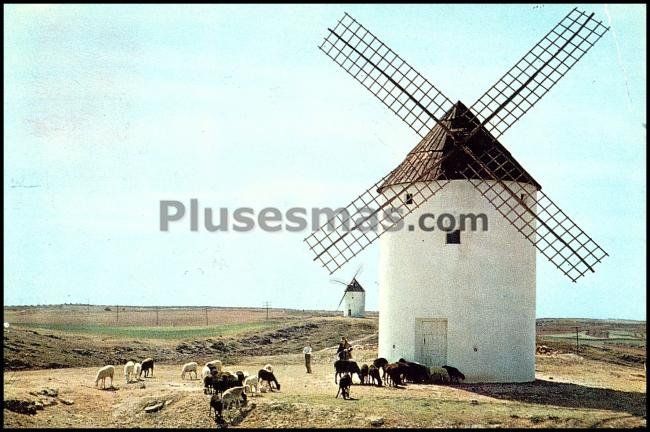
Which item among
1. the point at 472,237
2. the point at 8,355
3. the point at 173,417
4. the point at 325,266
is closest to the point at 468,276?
the point at 472,237

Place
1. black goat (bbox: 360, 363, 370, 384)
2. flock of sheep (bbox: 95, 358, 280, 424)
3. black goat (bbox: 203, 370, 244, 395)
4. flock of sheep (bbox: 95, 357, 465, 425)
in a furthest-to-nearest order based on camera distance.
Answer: black goat (bbox: 360, 363, 370, 384) → black goat (bbox: 203, 370, 244, 395) → flock of sheep (bbox: 95, 357, 465, 425) → flock of sheep (bbox: 95, 358, 280, 424)

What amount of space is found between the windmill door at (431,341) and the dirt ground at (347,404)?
4.12ft

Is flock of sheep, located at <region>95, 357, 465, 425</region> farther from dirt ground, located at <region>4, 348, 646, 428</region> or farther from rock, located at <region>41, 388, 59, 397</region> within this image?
rock, located at <region>41, 388, 59, 397</region>

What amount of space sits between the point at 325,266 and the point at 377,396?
215 inches

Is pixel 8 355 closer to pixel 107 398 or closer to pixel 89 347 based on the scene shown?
pixel 89 347

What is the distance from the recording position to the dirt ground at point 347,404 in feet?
51.2

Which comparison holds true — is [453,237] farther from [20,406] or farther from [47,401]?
[20,406]

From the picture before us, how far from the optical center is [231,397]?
1667 centimetres

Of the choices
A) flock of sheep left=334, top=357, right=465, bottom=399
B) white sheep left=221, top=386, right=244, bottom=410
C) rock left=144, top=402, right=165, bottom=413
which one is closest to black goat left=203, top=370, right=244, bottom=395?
white sheep left=221, top=386, right=244, bottom=410

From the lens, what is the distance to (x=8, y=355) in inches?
1027

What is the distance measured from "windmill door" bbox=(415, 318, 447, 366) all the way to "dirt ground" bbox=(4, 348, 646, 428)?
1255 millimetres

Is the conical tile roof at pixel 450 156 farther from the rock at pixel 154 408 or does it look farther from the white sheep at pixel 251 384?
the rock at pixel 154 408

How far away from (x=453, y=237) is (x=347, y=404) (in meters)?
6.69

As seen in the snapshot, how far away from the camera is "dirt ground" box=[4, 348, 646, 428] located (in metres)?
15.6
